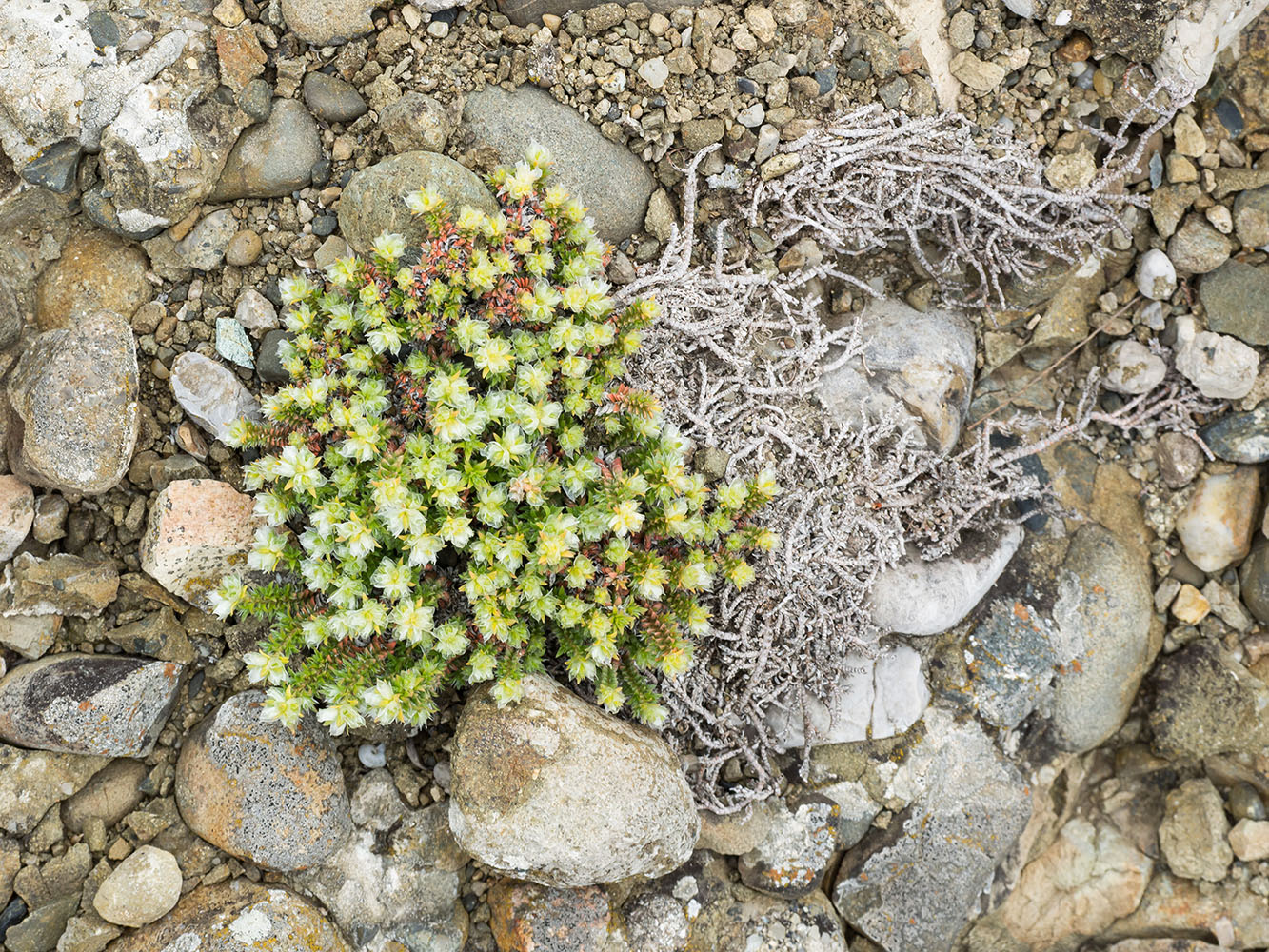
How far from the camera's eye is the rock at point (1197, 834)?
17.4ft

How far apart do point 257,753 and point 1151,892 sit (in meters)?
5.25

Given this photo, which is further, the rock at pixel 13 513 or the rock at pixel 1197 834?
the rock at pixel 1197 834

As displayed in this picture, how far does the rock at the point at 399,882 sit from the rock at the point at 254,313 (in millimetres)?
2289

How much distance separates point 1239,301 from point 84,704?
6297 millimetres

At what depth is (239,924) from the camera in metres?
4.03

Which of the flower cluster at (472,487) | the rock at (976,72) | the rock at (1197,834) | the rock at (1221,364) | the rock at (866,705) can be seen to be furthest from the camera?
the rock at (1197,834)

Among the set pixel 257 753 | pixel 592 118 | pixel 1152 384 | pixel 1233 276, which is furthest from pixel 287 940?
pixel 1233 276

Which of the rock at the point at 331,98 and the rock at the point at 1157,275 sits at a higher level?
the rock at the point at 331,98

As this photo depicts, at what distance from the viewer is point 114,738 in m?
4.07

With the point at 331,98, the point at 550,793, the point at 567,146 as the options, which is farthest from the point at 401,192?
the point at 550,793

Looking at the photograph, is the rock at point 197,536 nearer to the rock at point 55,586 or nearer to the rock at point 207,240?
the rock at point 55,586

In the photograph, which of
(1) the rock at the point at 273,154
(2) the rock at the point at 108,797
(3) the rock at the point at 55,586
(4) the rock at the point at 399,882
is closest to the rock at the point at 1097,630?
(4) the rock at the point at 399,882

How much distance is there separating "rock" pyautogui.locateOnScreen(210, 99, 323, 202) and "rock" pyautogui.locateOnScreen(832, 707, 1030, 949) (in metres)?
4.40

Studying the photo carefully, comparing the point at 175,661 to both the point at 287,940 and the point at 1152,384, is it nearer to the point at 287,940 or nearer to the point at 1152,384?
the point at 287,940
